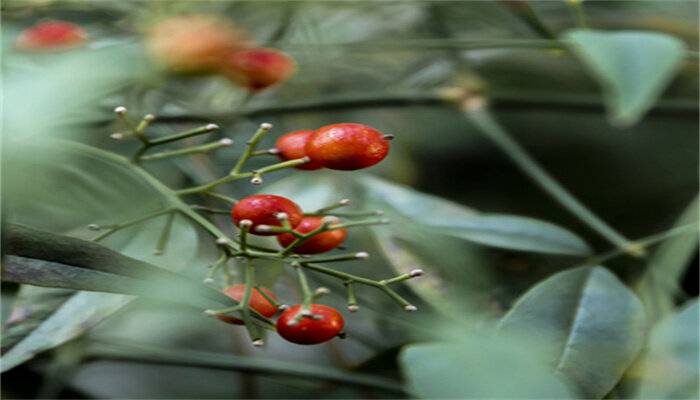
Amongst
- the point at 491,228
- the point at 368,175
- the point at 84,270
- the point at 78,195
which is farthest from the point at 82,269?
the point at 368,175

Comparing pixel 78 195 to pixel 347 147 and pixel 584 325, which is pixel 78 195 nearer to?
pixel 347 147

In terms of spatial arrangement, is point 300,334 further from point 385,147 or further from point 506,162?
point 506,162

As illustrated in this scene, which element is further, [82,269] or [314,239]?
[314,239]

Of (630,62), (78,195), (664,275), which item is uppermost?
(630,62)

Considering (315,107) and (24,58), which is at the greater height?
(24,58)

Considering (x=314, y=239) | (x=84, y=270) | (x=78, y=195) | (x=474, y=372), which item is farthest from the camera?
(x=78, y=195)

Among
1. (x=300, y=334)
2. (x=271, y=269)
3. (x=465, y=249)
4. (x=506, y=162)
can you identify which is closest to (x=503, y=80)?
(x=506, y=162)

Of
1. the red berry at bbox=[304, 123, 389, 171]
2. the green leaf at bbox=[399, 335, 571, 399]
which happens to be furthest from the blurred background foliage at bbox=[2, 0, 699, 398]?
the red berry at bbox=[304, 123, 389, 171]
